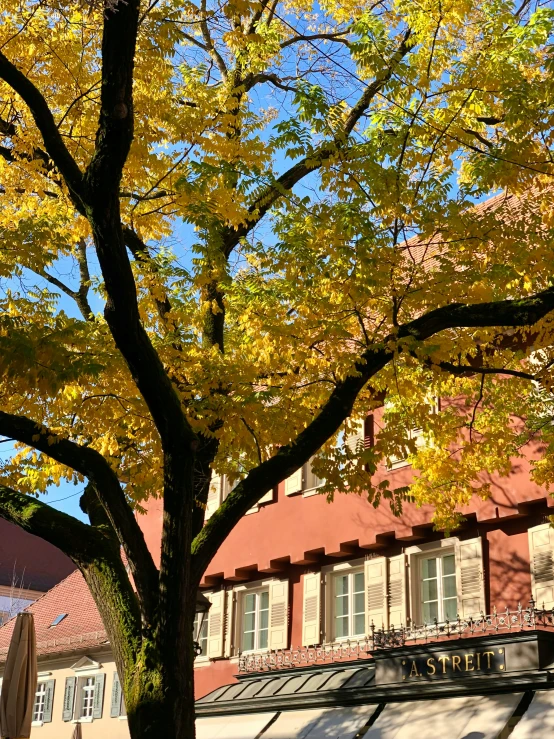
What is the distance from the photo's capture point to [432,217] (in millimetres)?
10281

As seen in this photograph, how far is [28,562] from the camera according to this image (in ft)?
155

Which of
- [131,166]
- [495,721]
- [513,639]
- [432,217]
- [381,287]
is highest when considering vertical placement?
[131,166]

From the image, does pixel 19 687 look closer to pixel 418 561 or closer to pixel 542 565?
pixel 418 561

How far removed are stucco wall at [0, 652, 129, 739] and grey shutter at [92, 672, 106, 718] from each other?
10 centimetres

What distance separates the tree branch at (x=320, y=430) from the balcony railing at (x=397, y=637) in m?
6.03

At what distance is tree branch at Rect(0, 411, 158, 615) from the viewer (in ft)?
28.2

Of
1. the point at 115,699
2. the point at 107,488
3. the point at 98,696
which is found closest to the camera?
the point at 107,488

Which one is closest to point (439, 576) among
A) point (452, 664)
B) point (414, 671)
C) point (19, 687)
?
point (414, 671)

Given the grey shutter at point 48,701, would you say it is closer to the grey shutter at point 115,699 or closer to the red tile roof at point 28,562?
the grey shutter at point 115,699

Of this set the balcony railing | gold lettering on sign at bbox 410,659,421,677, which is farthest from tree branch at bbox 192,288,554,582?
gold lettering on sign at bbox 410,659,421,677

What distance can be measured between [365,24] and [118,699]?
17.8 meters

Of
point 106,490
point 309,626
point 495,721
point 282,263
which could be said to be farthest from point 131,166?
point 309,626

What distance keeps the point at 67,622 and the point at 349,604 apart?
1242cm

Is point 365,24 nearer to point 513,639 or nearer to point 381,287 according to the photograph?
point 381,287
